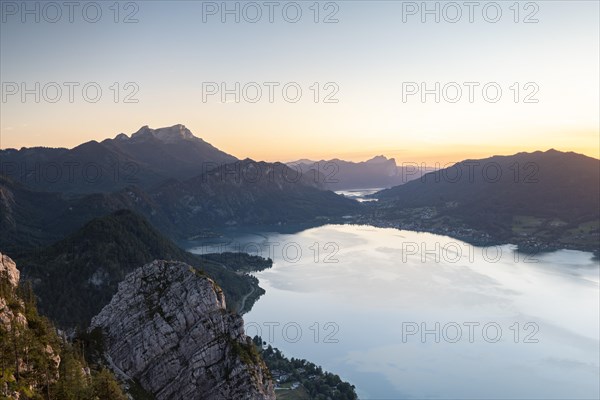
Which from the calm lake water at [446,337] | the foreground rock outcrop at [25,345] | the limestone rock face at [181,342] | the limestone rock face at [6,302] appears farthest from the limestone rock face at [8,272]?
the calm lake water at [446,337]

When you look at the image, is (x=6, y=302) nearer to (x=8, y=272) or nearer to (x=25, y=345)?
(x=25, y=345)

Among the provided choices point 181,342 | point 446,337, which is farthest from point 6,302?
point 446,337

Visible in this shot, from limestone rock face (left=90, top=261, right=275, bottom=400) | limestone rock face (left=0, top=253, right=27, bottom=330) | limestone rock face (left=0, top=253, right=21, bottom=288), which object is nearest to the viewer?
limestone rock face (left=0, top=253, right=27, bottom=330)

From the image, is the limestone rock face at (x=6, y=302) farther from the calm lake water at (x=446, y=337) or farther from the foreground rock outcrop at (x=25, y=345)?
the calm lake water at (x=446, y=337)

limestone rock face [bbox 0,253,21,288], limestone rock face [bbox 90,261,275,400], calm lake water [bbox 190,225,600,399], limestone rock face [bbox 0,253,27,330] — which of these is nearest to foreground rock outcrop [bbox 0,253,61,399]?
limestone rock face [bbox 0,253,27,330]

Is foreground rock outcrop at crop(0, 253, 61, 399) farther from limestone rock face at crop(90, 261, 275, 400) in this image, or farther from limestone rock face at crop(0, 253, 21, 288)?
limestone rock face at crop(90, 261, 275, 400)

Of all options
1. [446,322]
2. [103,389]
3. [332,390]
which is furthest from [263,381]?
[446,322]

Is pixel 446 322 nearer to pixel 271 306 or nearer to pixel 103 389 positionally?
pixel 271 306

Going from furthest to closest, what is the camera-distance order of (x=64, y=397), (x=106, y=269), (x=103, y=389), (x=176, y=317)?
(x=106, y=269), (x=176, y=317), (x=103, y=389), (x=64, y=397)
